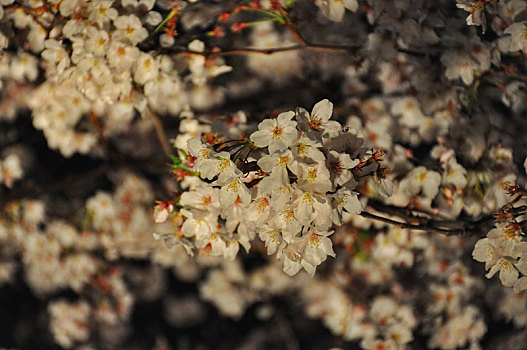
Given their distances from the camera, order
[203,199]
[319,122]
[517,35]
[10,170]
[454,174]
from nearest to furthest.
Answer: [319,122], [203,199], [517,35], [454,174], [10,170]

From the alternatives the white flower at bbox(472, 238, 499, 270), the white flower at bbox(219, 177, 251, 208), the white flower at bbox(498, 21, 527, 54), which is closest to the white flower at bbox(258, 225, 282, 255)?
the white flower at bbox(219, 177, 251, 208)

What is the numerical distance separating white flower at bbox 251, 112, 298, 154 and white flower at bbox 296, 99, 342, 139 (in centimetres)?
6

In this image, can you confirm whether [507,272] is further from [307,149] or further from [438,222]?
[307,149]

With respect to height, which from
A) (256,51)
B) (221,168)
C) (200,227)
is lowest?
(200,227)

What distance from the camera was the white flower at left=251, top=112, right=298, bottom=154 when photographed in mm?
884

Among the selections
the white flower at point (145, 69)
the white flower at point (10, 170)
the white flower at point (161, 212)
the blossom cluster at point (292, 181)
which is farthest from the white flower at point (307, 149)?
the white flower at point (10, 170)

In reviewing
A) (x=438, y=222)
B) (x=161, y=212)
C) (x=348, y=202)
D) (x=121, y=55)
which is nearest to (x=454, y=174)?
(x=438, y=222)

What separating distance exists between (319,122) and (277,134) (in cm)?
13

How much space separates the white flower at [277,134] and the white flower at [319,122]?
57 millimetres

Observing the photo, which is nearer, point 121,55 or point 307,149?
point 307,149

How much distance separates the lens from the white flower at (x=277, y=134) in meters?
0.88

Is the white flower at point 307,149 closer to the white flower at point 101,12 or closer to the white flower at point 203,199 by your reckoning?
the white flower at point 203,199

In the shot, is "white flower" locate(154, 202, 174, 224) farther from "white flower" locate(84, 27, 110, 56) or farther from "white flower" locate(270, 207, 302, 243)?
"white flower" locate(84, 27, 110, 56)

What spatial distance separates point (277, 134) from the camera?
0.90 m
